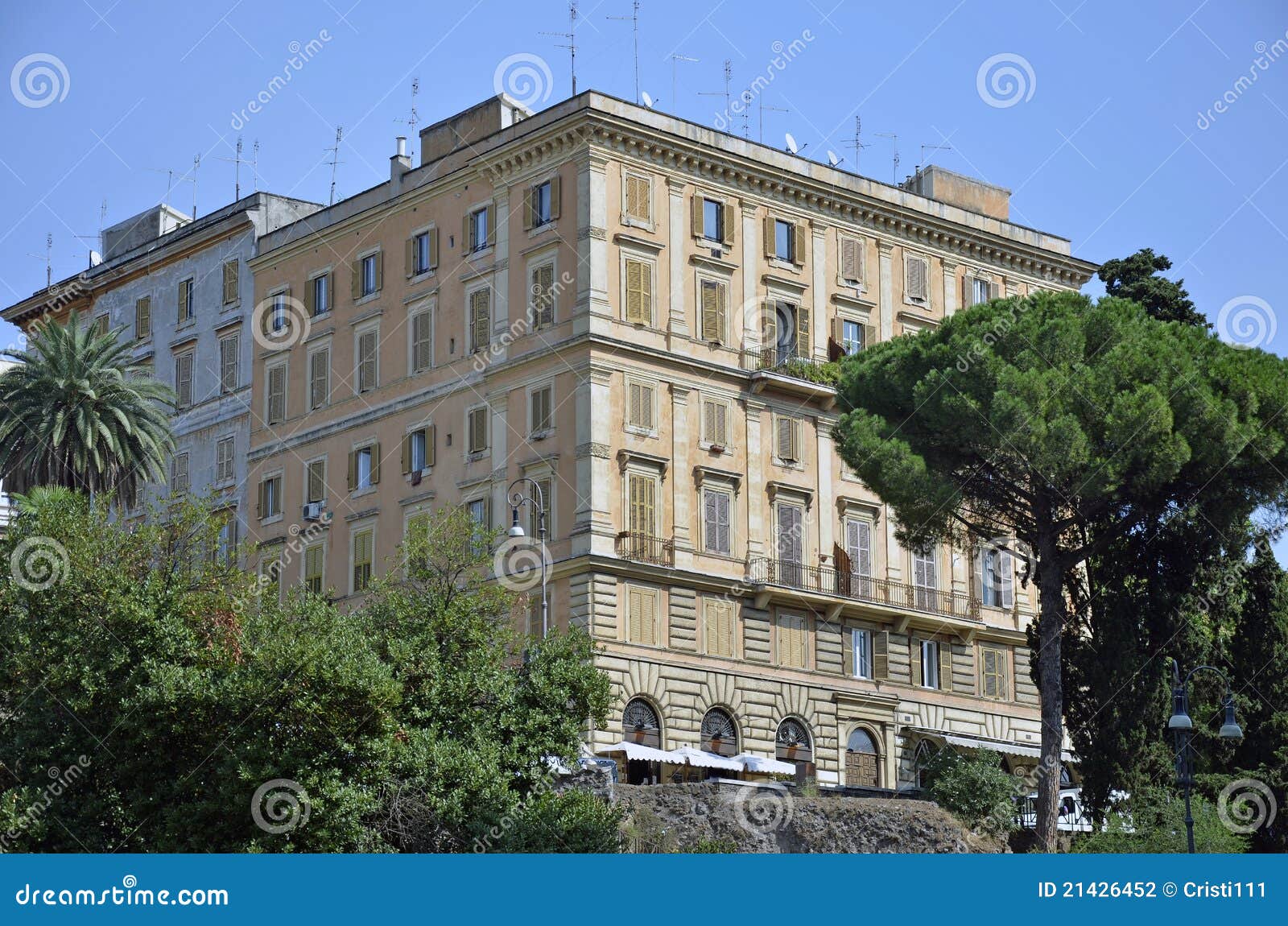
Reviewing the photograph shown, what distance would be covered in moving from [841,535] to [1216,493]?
48.5 feet

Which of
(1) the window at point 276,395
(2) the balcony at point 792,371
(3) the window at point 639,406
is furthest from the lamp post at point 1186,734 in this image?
(1) the window at point 276,395

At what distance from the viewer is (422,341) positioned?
2267 inches

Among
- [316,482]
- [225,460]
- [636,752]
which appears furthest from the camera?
[225,460]

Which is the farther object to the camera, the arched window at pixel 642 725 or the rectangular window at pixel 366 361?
the rectangular window at pixel 366 361

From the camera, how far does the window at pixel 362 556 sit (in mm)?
57625

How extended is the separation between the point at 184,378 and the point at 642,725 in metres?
22.2

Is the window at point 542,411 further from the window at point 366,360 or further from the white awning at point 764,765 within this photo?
the white awning at point 764,765

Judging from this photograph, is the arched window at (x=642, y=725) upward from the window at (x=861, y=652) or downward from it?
downward

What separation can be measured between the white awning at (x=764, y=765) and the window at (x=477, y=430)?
10542mm

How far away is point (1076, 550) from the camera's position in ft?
148

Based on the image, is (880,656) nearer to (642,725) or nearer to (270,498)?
(642,725)

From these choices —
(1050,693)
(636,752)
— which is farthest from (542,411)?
(1050,693)

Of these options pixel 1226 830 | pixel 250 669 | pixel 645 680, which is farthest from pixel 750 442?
pixel 250 669

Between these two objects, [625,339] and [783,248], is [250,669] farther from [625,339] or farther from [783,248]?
[783,248]
